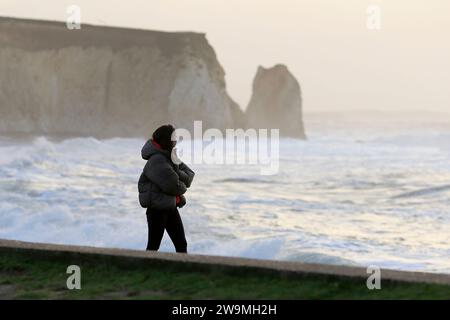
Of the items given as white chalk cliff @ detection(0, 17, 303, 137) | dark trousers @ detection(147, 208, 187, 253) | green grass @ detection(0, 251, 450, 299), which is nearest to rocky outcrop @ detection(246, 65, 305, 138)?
white chalk cliff @ detection(0, 17, 303, 137)

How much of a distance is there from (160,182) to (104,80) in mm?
75592

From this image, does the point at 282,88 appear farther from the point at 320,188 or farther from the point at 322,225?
the point at 322,225

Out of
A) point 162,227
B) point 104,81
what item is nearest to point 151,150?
point 162,227

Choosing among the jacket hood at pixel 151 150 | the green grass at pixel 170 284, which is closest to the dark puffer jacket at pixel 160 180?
the jacket hood at pixel 151 150

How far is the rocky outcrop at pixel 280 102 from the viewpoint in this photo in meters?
103

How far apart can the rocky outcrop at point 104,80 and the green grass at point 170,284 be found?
69.7 metres

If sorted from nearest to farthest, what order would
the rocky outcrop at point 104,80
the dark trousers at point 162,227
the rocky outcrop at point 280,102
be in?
the dark trousers at point 162,227, the rocky outcrop at point 104,80, the rocky outcrop at point 280,102

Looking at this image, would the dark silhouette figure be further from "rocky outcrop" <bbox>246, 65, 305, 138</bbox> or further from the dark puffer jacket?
"rocky outcrop" <bbox>246, 65, 305, 138</bbox>

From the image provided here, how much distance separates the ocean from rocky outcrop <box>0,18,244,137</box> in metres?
42.4

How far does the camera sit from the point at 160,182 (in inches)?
291

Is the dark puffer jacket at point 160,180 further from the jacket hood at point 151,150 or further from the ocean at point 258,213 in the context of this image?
the ocean at point 258,213
